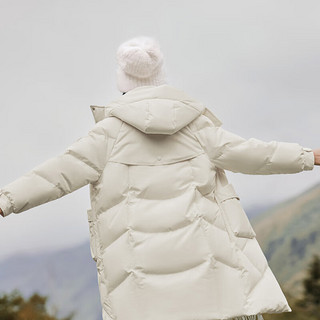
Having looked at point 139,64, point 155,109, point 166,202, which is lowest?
point 166,202

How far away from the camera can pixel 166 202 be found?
2346 mm

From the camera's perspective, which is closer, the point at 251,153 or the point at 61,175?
the point at 61,175

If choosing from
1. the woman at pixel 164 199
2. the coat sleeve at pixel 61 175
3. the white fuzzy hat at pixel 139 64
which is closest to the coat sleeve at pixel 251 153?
the woman at pixel 164 199

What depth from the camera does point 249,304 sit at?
2332 mm

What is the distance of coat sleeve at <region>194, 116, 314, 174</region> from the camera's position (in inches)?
96.7

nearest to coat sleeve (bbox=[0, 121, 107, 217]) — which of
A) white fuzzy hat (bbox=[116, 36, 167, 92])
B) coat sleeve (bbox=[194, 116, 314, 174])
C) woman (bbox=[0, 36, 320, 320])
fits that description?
woman (bbox=[0, 36, 320, 320])

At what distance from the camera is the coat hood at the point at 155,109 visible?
237cm

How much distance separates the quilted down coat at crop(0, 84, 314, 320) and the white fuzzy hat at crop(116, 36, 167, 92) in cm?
9

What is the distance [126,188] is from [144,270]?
279mm

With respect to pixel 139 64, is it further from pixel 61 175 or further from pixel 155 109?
pixel 61 175

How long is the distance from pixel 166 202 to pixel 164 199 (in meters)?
0.01

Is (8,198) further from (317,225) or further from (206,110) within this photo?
(317,225)

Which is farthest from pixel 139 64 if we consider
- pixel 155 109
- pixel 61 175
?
pixel 61 175

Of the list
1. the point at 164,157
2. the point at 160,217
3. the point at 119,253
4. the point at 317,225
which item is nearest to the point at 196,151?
the point at 164,157
